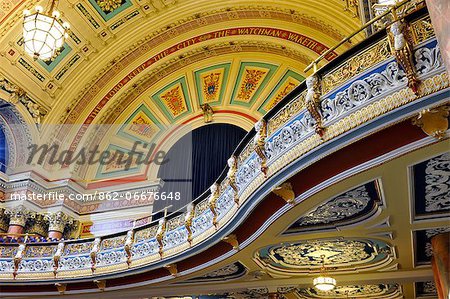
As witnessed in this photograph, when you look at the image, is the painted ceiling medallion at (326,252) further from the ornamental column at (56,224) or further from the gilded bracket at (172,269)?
the ornamental column at (56,224)

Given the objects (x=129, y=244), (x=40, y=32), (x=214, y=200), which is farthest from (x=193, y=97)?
(x=214, y=200)

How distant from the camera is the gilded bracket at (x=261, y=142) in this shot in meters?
5.12

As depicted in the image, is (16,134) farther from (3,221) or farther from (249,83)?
(249,83)

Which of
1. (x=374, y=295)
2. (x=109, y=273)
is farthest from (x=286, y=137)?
(x=109, y=273)

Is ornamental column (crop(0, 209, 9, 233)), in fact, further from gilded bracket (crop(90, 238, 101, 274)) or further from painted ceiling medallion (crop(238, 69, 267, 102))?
painted ceiling medallion (crop(238, 69, 267, 102))

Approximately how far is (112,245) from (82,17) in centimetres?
664

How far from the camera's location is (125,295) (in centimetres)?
970

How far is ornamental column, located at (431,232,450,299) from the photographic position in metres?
5.36

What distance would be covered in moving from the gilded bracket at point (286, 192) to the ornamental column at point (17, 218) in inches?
401

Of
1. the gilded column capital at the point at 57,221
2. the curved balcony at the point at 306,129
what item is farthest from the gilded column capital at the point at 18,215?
the curved balcony at the point at 306,129

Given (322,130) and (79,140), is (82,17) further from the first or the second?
(322,130)

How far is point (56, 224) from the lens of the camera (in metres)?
12.7

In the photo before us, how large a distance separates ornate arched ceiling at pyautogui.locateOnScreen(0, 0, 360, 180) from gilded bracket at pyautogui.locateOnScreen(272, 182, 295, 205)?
277 inches

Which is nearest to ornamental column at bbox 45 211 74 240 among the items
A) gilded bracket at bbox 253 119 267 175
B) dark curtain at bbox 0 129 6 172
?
dark curtain at bbox 0 129 6 172
